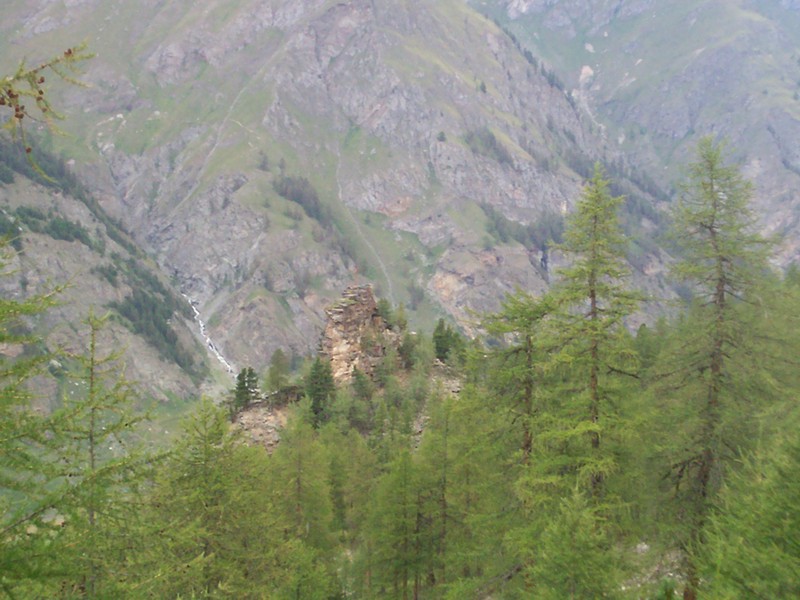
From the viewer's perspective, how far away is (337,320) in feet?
257

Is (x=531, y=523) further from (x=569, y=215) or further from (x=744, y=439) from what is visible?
(x=569, y=215)

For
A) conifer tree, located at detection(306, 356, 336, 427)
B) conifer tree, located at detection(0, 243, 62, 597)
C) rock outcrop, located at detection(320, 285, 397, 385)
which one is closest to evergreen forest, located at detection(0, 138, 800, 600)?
conifer tree, located at detection(0, 243, 62, 597)

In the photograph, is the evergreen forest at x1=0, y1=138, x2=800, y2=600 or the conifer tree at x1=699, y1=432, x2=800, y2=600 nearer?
the conifer tree at x1=699, y1=432, x2=800, y2=600

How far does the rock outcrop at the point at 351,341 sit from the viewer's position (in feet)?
257

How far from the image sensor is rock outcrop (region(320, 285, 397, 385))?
78250 millimetres

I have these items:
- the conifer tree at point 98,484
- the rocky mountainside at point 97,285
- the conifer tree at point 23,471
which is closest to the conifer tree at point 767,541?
the conifer tree at point 98,484

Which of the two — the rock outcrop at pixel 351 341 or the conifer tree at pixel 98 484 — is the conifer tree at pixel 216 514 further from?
the rock outcrop at pixel 351 341

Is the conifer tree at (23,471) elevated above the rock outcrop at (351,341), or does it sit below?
below

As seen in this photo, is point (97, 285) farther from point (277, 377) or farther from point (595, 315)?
point (595, 315)

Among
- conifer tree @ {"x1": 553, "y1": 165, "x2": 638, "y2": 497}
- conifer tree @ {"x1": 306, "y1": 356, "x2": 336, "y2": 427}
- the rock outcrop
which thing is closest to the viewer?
conifer tree @ {"x1": 553, "y1": 165, "x2": 638, "y2": 497}

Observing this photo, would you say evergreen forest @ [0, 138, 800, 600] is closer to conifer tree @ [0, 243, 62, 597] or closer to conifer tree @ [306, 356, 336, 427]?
conifer tree @ [0, 243, 62, 597]

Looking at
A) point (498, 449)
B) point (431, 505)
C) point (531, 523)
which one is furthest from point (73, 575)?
point (431, 505)

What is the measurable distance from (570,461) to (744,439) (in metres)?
5.59

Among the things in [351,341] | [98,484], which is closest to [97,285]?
[351,341]
